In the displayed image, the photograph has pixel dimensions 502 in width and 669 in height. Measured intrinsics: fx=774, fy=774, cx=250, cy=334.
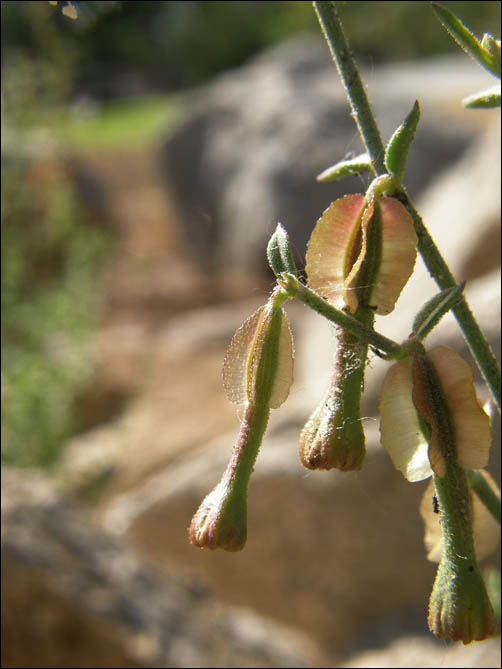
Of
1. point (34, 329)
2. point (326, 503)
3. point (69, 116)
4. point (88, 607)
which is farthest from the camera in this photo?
point (69, 116)

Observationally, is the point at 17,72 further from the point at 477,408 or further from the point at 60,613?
the point at 477,408

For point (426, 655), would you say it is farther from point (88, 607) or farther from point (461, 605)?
point (461, 605)

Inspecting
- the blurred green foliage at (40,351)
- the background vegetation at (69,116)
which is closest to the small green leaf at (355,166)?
the background vegetation at (69,116)

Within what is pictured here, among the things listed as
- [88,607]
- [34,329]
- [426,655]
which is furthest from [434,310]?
[34,329]

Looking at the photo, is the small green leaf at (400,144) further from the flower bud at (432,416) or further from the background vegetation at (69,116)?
the background vegetation at (69,116)

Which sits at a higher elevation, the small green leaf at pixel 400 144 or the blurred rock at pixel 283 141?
the blurred rock at pixel 283 141
